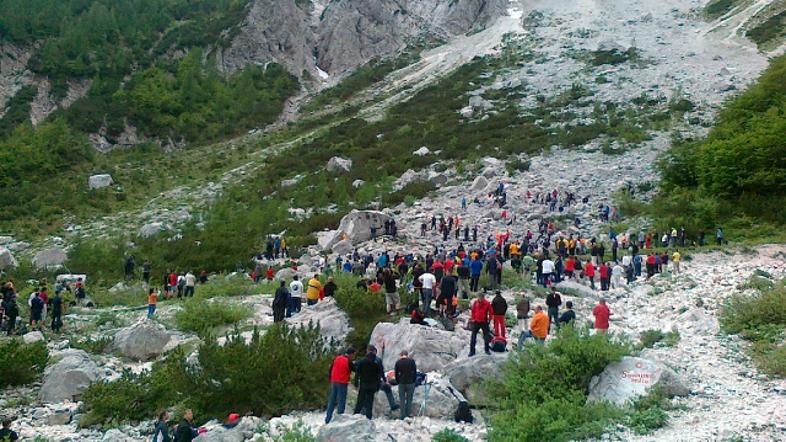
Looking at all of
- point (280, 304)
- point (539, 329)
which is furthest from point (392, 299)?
point (539, 329)

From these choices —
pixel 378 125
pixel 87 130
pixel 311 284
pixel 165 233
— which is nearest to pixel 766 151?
pixel 311 284

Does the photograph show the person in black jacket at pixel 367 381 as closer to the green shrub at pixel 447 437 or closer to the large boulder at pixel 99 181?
the green shrub at pixel 447 437

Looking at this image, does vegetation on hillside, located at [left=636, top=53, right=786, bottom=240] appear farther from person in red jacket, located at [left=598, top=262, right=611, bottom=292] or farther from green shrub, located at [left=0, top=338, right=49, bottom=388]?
green shrub, located at [left=0, top=338, right=49, bottom=388]

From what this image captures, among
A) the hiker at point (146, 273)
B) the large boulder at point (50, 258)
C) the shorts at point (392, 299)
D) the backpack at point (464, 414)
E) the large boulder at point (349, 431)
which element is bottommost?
the hiker at point (146, 273)

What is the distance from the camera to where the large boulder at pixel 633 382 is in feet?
27.5

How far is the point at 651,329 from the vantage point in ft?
39.4

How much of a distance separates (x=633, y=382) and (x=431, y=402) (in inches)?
106

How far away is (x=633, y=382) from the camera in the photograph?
8.49 meters

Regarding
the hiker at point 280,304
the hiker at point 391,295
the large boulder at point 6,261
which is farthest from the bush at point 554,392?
the large boulder at point 6,261


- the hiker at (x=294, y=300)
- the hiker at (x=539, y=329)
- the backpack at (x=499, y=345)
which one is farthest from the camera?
the hiker at (x=294, y=300)

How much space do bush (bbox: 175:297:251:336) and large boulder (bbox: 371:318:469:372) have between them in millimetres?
4930

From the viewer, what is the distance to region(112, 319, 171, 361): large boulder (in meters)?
12.9

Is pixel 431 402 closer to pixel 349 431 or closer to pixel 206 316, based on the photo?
pixel 349 431

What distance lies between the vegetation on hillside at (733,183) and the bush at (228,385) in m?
19.1
